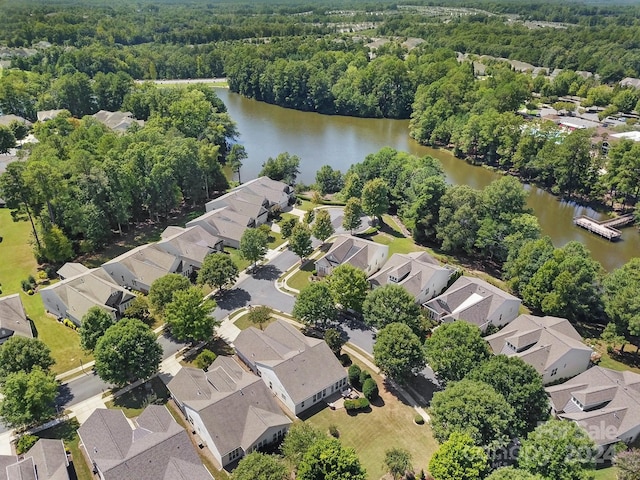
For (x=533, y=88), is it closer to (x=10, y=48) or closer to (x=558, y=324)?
(x=558, y=324)

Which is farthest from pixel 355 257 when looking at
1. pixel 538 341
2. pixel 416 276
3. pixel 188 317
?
pixel 538 341

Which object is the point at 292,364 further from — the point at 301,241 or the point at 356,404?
the point at 301,241

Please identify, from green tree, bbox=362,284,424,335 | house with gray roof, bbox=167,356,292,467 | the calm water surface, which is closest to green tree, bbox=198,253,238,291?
house with gray roof, bbox=167,356,292,467

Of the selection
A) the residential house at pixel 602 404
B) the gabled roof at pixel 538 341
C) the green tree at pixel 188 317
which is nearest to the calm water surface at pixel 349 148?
the gabled roof at pixel 538 341

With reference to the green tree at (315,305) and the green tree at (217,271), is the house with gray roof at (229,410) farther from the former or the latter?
the green tree at (217,271)

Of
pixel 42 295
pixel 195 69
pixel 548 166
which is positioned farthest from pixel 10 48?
pixel 548 166
